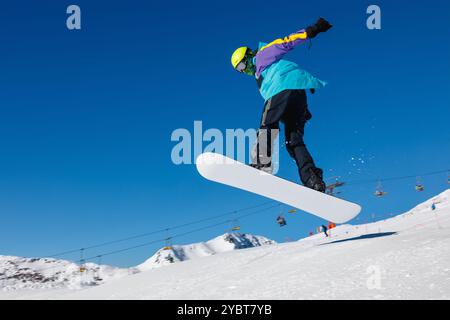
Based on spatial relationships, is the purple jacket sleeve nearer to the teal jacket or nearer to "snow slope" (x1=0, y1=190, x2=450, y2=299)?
the teal jacket

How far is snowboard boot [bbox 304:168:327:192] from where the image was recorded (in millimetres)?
5965

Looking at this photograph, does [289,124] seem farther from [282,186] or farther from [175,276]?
[175,276]

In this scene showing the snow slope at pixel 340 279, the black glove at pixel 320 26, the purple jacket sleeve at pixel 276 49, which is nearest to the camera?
the snow slope at pixel 340 279

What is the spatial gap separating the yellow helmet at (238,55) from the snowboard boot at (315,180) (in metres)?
2.09

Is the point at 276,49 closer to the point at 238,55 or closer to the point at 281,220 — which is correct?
the point at 238,55

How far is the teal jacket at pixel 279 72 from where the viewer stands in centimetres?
600

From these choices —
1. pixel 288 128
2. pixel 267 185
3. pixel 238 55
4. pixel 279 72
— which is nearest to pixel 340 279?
pixel 267 185

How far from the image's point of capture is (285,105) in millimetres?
5953

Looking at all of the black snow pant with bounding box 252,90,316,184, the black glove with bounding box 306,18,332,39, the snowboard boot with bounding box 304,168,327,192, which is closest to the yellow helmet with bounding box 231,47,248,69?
the black snow pant with bounding box 252,90,316,184

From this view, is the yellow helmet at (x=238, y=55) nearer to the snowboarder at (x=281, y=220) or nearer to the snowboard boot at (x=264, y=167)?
the snowboard boot at (x=264, y=167)

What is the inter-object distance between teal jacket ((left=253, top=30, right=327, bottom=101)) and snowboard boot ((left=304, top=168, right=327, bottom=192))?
1.28 meters

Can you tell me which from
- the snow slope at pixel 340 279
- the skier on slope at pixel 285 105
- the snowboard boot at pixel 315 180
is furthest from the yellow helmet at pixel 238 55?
the snow slope at pixel 340 279

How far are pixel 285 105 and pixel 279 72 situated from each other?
1.81 ft
